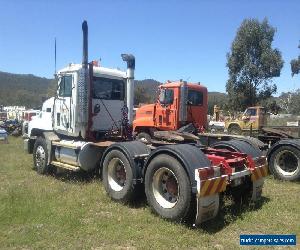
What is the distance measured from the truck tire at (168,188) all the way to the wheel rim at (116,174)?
3.52 ft

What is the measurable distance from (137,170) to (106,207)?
0.88m

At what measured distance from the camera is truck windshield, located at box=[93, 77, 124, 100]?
9.68m

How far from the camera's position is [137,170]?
7.13m

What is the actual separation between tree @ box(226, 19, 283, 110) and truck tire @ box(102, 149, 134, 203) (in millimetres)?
29388

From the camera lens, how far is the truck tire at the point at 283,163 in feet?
32.5

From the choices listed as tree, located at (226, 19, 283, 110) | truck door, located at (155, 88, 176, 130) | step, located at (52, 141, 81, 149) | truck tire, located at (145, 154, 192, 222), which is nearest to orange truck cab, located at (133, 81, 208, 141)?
truck door, located at (155, 88, 176, 130)

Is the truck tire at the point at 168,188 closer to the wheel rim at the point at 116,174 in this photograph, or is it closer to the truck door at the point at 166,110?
the wheel rim at the point at 116,174

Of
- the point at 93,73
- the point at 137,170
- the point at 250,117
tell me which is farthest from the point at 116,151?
the point at 250,117

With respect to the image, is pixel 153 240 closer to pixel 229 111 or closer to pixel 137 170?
pixel 137 170

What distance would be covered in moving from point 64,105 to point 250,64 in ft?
92.2

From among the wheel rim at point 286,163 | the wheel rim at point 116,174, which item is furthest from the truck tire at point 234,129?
the wheel rim at point 116,174

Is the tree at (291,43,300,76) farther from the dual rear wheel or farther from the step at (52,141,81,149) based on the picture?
the dual rear wheel

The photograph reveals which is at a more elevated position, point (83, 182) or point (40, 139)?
point (40, 139)

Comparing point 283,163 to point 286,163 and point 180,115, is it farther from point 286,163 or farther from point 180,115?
point 180,115
